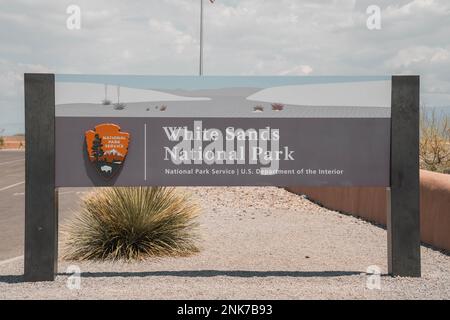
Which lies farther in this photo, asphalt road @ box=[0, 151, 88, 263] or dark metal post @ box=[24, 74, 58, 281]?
asphalt road @ box=[0, 151, 88, 263]

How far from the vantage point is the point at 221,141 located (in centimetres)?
830

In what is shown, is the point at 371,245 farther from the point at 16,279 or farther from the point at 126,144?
the point at 16,279

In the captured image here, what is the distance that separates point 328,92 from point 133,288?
11.7 ft

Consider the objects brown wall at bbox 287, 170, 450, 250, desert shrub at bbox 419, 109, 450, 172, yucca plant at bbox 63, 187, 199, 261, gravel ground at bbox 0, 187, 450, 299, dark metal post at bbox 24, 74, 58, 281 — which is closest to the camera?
gravel ground at bbox 0, 187, 450, 299

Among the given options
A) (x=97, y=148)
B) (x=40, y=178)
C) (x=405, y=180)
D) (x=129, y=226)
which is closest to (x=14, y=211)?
(x=129, y=226)

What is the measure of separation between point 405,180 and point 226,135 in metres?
2.47

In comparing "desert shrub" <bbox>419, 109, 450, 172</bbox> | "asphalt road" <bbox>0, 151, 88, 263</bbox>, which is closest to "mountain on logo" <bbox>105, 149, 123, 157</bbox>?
"asphalt road" <bbox>0, 151, 88, 263</bbox>

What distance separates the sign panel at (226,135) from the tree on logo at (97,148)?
13 millimetres

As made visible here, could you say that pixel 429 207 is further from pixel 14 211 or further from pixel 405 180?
pixel 14 211

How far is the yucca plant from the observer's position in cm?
961

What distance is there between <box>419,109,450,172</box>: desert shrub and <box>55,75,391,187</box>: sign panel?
858 cm

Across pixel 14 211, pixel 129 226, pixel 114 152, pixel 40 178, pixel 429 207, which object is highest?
pixel 114 152

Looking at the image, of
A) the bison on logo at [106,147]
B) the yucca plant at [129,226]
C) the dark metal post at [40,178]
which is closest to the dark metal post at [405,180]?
the yucca plant at [129,226]

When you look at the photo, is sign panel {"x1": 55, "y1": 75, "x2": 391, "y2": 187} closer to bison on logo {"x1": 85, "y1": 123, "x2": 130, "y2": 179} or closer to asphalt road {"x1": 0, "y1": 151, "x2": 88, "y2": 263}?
bison on logo {"x1": 85, "y1": 123, "x2": 130, "y2": 179}
